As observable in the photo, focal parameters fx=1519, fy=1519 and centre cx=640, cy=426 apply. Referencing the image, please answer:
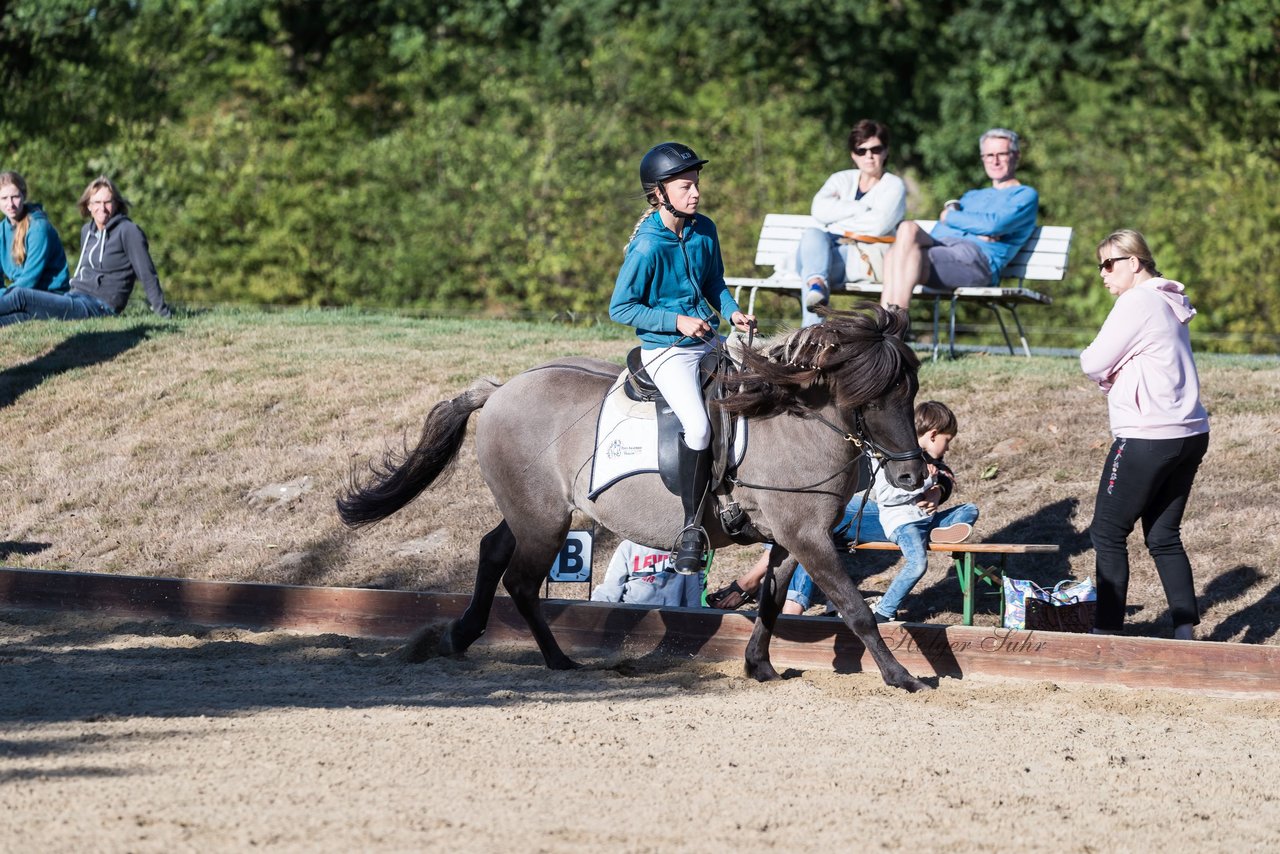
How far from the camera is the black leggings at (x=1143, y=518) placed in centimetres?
695

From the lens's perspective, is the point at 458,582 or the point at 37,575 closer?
the point at 37,575

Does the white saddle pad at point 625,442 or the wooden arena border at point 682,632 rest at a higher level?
the white saddle pad at point 625,442

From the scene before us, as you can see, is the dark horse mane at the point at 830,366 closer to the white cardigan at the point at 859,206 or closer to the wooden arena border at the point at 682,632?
the wooden arena border at the point at 682,632

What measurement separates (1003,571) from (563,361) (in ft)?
8.10

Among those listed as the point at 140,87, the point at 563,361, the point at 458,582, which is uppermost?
the point at 140,87

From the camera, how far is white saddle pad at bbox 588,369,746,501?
6816 mm

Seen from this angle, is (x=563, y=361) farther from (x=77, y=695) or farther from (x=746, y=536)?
(x=77, y=695)

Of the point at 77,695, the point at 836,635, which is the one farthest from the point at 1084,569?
the point at 77,695

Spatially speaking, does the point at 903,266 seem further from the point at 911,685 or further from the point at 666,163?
the point at 911,685

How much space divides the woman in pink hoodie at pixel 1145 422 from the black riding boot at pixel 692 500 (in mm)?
1863

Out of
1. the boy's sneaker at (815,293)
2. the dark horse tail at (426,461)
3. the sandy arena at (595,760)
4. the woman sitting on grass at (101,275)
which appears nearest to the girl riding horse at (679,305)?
the sandy arena at (595,760)

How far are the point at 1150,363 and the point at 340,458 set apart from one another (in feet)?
19.0

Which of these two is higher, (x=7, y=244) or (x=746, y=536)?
(x=7, y=244)

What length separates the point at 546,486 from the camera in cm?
713
